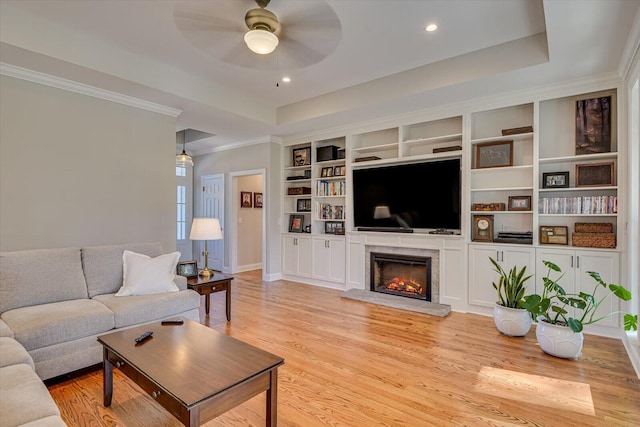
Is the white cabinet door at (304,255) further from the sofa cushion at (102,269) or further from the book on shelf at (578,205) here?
the book on shelf at (578,205)

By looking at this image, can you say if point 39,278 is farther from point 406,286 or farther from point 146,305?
point 406,286

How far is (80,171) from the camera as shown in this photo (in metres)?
3.62

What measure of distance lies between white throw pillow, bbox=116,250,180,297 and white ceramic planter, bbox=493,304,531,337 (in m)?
3.31

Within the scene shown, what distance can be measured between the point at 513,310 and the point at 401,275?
174cm

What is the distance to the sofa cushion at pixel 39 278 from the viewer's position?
262cm

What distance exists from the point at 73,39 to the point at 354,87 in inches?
120

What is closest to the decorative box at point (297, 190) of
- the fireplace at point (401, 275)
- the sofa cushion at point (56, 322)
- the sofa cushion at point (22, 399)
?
the fireplace at point (401, 275)

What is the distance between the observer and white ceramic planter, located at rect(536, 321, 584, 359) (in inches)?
109

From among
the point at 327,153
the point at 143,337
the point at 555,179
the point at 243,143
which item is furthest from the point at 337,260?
the point at 143,337

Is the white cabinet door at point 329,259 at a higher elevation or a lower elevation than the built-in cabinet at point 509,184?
lower

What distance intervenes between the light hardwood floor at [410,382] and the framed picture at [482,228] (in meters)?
1.03

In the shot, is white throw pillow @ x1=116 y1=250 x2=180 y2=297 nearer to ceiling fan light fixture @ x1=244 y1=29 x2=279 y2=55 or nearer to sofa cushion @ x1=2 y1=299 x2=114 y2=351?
sofa cushion @ x1=2 y1=299 x2=114 y2=351

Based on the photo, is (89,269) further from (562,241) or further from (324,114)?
(562,241)

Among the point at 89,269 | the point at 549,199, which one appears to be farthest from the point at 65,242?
the point at 549,199
